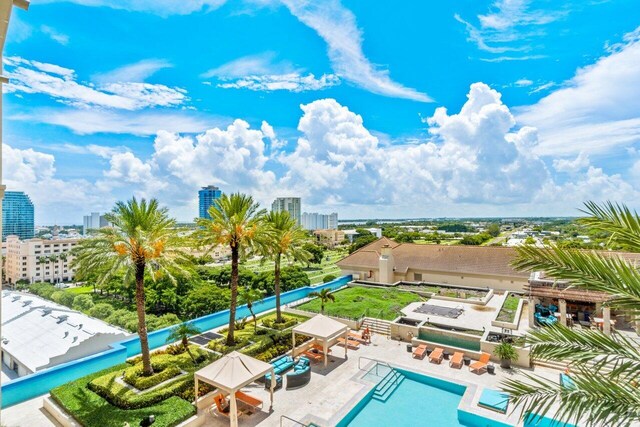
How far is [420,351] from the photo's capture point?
18281 mm

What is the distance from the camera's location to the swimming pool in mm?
12719

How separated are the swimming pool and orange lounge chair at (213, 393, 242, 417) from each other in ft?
13.9

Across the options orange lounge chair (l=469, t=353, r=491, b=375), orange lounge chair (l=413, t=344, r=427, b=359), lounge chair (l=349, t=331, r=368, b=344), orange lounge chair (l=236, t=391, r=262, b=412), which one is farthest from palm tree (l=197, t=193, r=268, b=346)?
orange lounge chair (l=469, t=353, r=491, b=375)

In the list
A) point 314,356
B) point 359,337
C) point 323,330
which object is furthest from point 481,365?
point 314,356

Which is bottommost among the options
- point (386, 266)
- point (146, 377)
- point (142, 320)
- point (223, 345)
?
point (223, 345)

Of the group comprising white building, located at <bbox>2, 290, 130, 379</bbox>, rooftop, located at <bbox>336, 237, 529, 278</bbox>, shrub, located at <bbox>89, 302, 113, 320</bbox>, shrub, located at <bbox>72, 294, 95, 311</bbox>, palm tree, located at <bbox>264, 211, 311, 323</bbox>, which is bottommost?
shrub, located at <bbox>72, 294, 95, 311</bbox>

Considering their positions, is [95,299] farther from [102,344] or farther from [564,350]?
[564,350]

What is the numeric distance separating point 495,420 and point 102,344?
1948 cm

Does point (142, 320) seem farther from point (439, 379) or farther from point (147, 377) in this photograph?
point (439, 379)

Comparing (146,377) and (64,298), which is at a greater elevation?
(146,377)

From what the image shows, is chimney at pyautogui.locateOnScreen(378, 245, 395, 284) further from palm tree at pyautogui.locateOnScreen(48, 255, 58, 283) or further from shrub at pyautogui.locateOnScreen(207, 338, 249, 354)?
palm tree at pyautogui.locateOnScreen(48, 255, 58, 283)

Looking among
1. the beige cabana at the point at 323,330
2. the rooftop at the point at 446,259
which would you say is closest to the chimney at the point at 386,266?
the rooftop at the point at 446,259

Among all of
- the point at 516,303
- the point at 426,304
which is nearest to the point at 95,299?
the point at 426,304

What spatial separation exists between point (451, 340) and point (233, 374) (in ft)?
42.0
